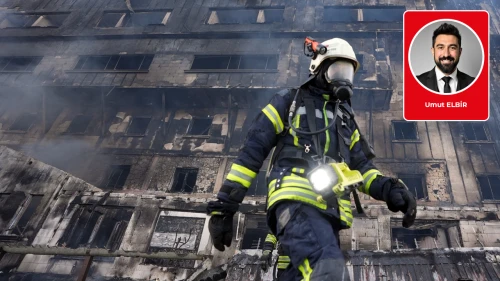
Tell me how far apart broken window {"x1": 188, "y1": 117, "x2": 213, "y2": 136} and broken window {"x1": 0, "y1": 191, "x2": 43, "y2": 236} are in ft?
23.6

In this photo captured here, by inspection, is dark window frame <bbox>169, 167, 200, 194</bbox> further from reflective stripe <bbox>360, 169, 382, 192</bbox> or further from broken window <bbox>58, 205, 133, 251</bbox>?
reflective stripe <bbox>360, 169, 382, 192</bbox>

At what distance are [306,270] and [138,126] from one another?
15028 millimetres

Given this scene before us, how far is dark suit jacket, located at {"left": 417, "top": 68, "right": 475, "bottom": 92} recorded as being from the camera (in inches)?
338

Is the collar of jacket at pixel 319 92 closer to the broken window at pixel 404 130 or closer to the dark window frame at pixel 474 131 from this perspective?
the broken window at pixel 404 130

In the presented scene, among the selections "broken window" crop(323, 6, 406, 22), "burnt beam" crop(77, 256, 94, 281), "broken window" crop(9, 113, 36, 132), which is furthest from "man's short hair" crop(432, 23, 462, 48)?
"broken window" crop(9, 113, 36, 132)

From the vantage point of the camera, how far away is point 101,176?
13.6m

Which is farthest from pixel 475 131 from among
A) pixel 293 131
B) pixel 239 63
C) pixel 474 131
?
pixel 293 131

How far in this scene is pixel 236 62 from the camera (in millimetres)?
15766

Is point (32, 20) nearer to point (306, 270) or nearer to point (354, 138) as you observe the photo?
point (354, 138)

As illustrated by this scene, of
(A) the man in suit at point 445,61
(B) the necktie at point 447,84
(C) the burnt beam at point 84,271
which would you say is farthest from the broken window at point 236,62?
(C) the burnt beam at point 84,271

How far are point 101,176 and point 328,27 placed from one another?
14689 millimetres

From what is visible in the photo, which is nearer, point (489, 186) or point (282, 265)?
point (282, 265)

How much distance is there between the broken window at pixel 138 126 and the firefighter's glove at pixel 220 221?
44.4 ft

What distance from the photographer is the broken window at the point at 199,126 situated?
48.4 ft
